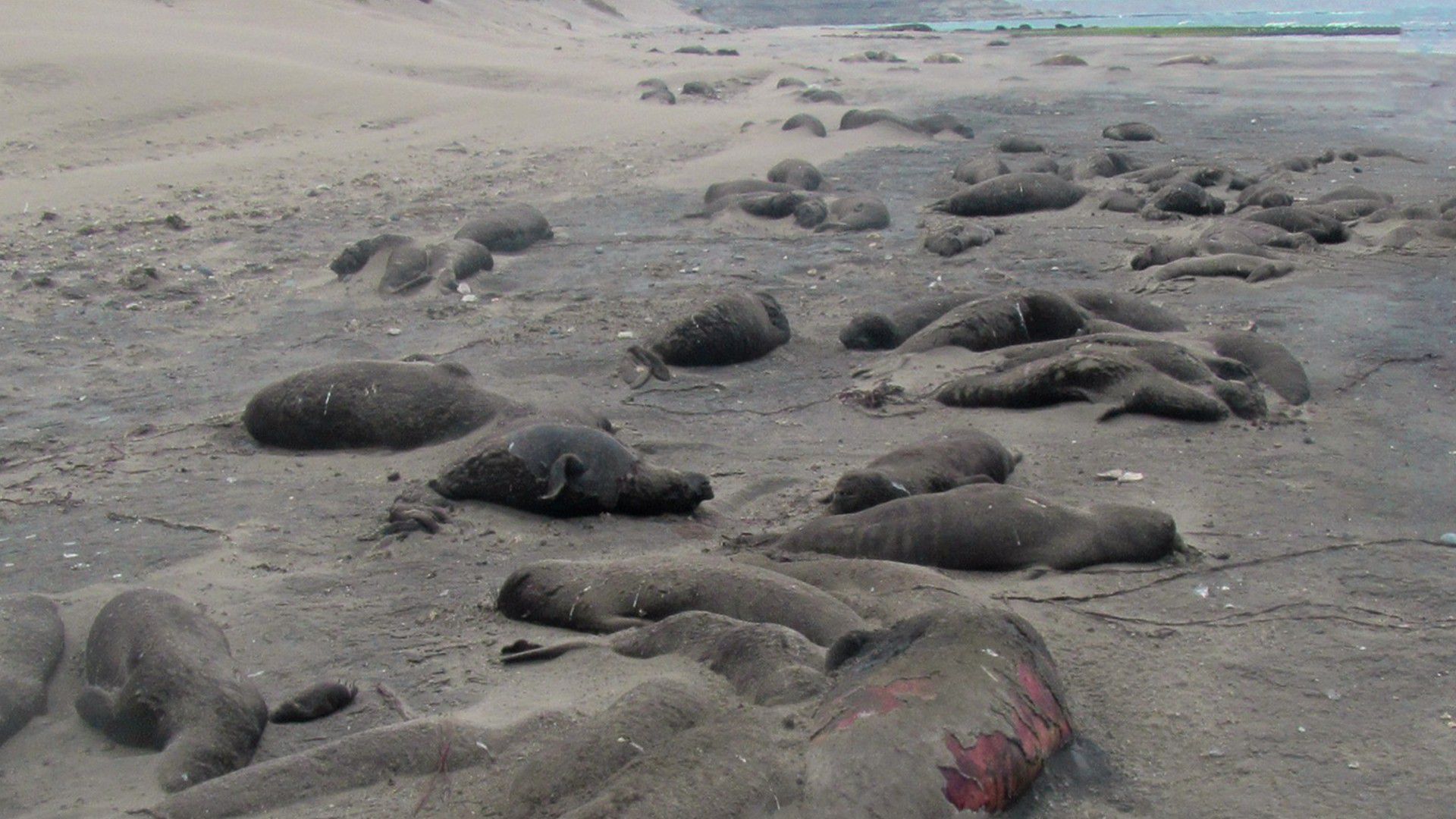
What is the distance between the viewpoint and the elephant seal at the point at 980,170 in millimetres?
12945

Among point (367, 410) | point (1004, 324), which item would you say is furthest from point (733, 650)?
point (1004, 324)

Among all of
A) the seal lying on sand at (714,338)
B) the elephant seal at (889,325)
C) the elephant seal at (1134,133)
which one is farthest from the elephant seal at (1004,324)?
the elephant seal at (1134,133)

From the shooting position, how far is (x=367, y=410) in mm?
6066

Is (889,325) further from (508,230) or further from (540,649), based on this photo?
(540,649)

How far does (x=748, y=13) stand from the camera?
53750mm

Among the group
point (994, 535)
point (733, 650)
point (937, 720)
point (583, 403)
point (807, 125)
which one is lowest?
point (583, 403)

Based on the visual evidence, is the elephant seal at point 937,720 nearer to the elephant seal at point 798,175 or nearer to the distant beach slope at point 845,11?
the elephant seal at point 798,175

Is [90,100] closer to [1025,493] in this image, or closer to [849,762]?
[1025,493]

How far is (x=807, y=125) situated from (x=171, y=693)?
13841 millimetres

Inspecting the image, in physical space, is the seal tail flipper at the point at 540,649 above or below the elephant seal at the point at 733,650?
below

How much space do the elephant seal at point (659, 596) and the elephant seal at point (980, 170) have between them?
29.6 ft

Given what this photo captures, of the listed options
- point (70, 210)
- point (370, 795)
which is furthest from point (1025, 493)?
point (70, 210)

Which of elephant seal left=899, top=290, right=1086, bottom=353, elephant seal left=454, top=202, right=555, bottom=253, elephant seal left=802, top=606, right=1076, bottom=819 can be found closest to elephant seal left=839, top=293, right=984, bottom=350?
elephant seal left=899, top=290, right=1086, bottom=353

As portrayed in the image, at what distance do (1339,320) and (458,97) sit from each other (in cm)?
1215
